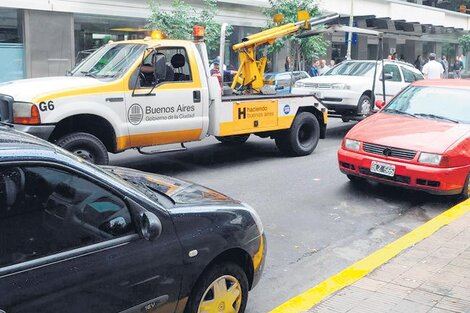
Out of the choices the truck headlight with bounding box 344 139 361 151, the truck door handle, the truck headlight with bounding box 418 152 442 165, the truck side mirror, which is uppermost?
the truck side mirror

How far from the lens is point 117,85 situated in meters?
7.93

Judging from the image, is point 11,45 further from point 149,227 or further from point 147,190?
point 149,227

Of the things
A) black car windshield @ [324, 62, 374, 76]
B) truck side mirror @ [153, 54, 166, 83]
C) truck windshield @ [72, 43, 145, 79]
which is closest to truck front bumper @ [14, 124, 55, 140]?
truck windshield @ [72, 43, 145, 79]

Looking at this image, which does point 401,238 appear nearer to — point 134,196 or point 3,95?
point 134,196

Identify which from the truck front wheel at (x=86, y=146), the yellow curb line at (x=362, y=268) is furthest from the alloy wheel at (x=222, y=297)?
the truck front wheel at (x=86, y=146)

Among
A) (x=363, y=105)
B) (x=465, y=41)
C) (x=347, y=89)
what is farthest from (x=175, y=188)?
(x=465, y=41)

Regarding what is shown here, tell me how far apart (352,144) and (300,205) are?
1.19 metres

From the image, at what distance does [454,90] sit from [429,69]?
12429 millimetres

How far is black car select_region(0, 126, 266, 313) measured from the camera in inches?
109

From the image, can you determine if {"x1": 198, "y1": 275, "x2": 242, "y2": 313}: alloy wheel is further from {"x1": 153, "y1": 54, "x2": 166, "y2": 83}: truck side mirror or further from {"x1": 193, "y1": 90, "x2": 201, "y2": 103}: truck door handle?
{"x1": 193, "y1": 90, "x2": 201, "y2": 103}: truck door handle

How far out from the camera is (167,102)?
8359mm

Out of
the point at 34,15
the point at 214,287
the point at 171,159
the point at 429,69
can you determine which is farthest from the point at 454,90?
the point at 34,15

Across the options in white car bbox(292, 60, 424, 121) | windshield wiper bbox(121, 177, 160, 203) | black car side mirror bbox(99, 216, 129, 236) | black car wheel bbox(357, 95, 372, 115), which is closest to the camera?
black car side mirror bbox(99, 216, 129, 236)

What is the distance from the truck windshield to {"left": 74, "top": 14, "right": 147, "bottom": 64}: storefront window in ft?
38.5
